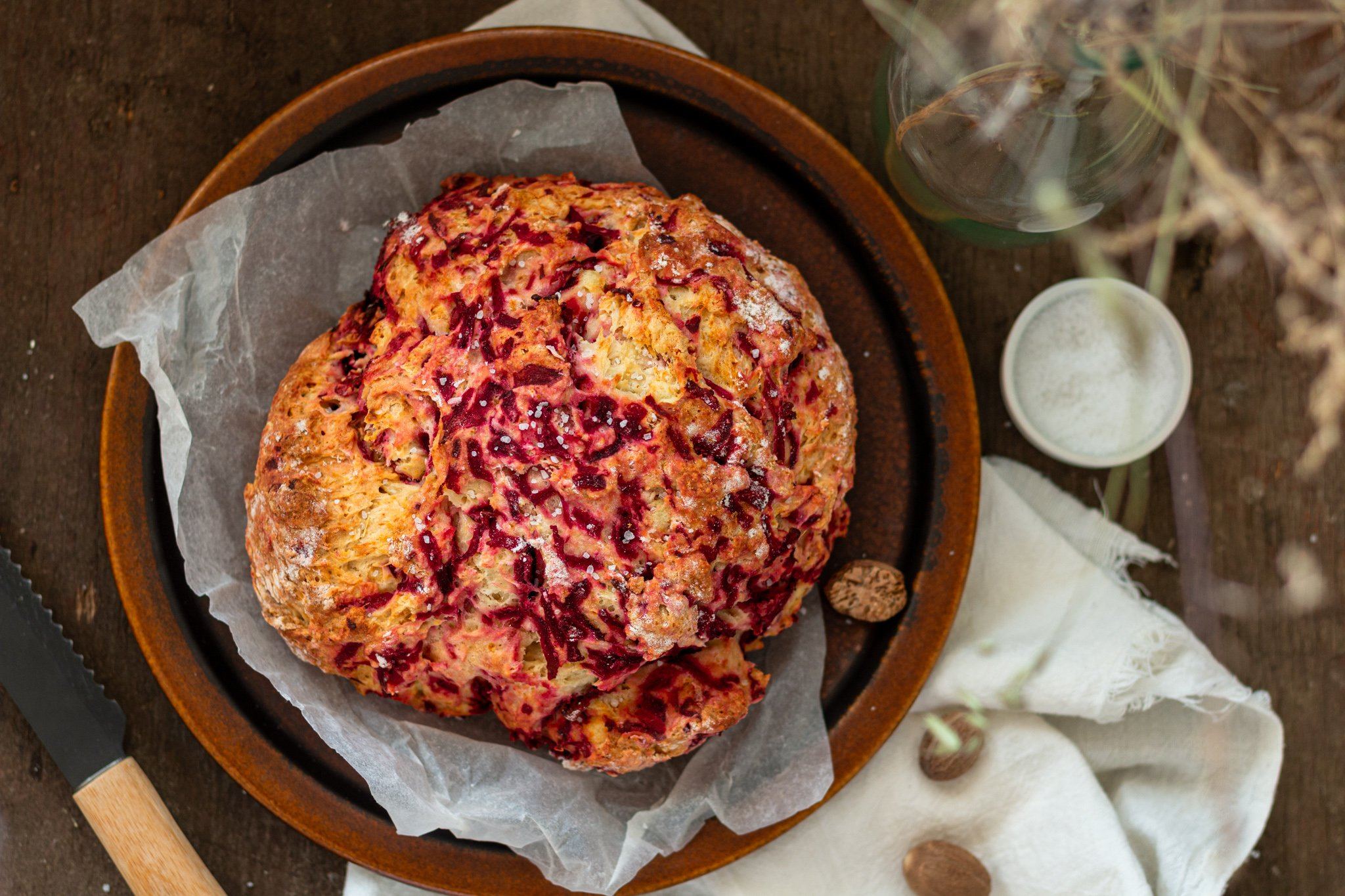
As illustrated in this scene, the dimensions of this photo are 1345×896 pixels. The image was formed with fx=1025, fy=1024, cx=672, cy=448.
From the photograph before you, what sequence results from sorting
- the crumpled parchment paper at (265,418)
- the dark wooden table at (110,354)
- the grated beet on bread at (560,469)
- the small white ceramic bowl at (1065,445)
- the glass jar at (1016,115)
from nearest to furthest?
→ the grated beet on bread at (560,469)
the glass jar at (1016,115)
the crumpled parchment paper at (265,418)
the dark wooden table at (110,354)
the small white ceramic bowl at (1065,445)

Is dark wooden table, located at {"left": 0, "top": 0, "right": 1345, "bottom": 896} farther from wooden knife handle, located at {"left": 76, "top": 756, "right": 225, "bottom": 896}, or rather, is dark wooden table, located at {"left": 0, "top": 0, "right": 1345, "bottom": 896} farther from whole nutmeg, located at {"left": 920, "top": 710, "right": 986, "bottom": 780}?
whole nutmeg, located at {"left": 920, "top": 710, "right": 986, "bottom": 780}

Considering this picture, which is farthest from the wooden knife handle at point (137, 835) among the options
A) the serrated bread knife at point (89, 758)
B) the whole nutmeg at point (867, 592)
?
the whole nutmeg at point (867, 592)

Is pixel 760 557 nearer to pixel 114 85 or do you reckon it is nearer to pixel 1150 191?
pixel 1150 191

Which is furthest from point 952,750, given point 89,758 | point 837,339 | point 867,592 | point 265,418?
point 89,758

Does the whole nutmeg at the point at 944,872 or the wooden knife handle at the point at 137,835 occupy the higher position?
the wooden knife handle at the point at 137,835

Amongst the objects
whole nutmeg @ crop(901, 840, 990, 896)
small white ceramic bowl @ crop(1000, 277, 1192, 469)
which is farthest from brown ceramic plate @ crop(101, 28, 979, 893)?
whole nutmeg @ crop(901, 840, 990, 896)

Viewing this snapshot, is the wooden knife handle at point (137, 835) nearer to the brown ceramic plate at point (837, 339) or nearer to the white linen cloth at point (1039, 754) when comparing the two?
the brown ceramic plate at point (837, 339)
